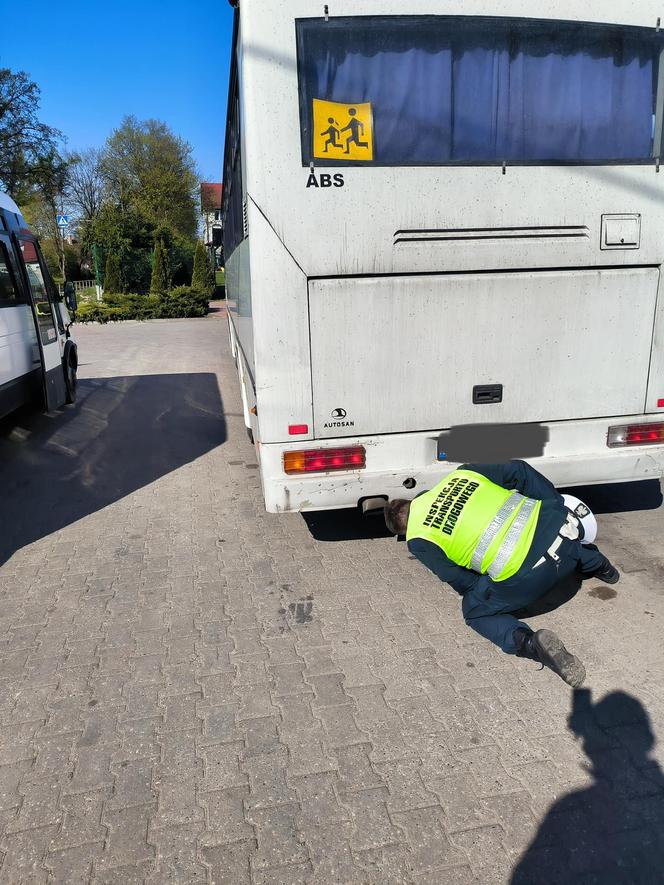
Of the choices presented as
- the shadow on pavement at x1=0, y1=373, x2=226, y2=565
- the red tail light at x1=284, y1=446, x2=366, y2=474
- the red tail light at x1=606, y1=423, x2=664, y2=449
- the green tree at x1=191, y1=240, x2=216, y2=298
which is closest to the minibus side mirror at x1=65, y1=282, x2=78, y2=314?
the shadow on pavement at x1=0, y1=373, x2=226, y2=565

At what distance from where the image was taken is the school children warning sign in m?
3.67

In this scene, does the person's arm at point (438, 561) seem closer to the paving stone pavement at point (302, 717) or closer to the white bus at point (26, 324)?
the paving stone pavement at point (302, 717)

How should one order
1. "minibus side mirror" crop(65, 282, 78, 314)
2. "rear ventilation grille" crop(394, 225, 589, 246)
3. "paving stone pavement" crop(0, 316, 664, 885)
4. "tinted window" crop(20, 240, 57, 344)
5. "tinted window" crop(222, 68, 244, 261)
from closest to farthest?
1. "paving stone pavement" crop(0, 316, 664, 885)
2. "rear ventilation grille" crop(394, 225, 589, 246)
3. "tinted window" crop(222, 68, 244, 261)
4. "tinted window" crop(20, 240, 57, 344)
5. "minibus side mirror" crop(65, 282, 78, 314)

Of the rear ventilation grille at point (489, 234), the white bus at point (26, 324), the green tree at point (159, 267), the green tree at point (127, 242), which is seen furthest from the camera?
the green tree at point (127, 242)

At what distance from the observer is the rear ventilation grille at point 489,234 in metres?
3.83

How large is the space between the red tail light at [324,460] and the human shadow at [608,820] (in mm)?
1917

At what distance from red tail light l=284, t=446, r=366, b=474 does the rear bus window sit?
1724mm

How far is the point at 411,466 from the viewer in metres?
4.23

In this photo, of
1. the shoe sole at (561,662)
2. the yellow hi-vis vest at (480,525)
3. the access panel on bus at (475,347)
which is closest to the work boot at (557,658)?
the shoe sole at (561,662)

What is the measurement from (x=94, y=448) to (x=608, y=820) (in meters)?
6.93

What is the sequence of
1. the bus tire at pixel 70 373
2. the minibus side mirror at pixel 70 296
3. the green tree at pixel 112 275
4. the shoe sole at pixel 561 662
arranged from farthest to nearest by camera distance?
the green tree at pixel 112 275, the bus tire at pixel 70 373, the minibus side mirror at pixel 70 296, the shoe sole at pixel 561 662

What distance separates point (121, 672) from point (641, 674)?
2.73m

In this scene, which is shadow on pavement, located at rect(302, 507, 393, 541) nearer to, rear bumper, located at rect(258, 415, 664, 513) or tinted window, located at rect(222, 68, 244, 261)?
rear bumper, located at rect(258, 415, 664, 513)

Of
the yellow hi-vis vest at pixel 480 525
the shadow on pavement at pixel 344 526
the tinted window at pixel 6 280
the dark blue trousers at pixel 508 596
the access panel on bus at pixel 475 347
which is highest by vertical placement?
the tinted window at pixel 6 280
